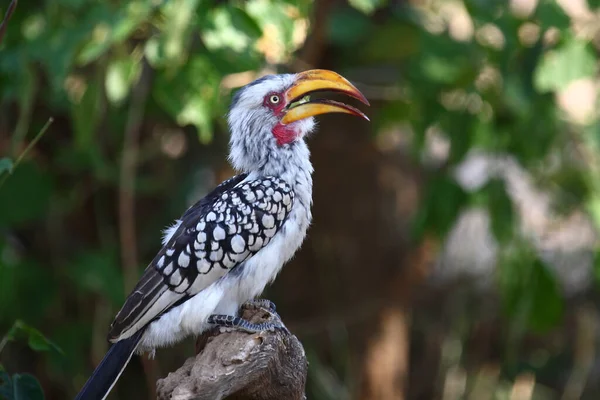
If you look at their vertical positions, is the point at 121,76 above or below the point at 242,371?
above

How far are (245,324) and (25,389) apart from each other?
0.65 metres

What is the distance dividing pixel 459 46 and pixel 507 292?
1221 mm

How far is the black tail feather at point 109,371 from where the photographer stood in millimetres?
2730

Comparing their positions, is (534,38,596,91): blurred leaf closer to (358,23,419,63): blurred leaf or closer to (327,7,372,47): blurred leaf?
(358,23,419,63): blurred leaf

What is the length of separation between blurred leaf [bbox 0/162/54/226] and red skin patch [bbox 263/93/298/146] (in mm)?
2036

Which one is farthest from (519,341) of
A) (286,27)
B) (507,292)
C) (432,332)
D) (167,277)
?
(167,277)

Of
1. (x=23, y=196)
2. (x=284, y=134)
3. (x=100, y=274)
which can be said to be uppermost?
(x=284, y=134)

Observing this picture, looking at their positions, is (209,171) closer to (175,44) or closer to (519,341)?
(175,44)

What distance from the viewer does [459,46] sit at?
4.41 metres

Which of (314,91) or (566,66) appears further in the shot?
(566,66)

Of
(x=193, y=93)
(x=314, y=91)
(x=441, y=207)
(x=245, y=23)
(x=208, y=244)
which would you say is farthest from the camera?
(x=441, y=207)

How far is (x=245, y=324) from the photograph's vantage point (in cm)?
286

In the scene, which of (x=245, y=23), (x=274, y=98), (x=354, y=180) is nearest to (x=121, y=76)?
(x=245, y=23)

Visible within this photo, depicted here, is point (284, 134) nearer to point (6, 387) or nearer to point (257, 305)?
point (257, 305)
